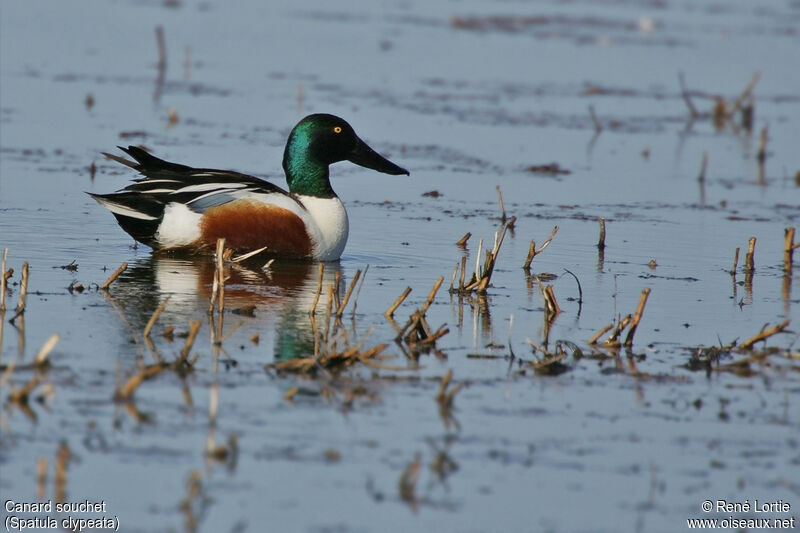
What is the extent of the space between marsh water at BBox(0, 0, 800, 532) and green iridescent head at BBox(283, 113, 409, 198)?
56 cm

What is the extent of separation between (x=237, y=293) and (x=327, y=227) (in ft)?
4.50

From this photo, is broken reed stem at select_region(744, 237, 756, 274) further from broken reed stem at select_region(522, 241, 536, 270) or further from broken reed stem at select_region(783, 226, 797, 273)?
broken reed stem at select_region(522, 241, 536, 270)

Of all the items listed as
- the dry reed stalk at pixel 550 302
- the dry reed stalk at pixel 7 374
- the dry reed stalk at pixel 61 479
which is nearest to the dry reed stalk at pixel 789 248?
the dry reed stalk at pixel 550 302

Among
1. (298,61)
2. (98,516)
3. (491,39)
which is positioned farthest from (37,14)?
(98,516)

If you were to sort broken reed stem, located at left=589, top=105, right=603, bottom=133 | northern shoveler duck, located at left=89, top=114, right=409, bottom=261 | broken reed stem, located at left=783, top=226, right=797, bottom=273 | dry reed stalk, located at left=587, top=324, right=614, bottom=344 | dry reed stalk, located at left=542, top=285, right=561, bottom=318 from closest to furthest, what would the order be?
dry reed stalk, located at left=587, top=324, right=614, bottom=344 < dry reed stalk, located at left=542, top=285, right=561, bottom=318 < northern shoveler duck, located at left=89, top=114, right=409, bottom=261 < broken reed stem, located at left=783, top=226, right=797, bottom=273 < broken reed stem, located at left=589, top=105, right=603, bottom=133

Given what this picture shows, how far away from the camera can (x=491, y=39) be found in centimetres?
2266

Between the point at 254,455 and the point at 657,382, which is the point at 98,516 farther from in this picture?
the point at 657,382

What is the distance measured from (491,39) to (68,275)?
15906 millimetres

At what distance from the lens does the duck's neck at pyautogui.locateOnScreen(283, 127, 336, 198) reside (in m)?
8.98

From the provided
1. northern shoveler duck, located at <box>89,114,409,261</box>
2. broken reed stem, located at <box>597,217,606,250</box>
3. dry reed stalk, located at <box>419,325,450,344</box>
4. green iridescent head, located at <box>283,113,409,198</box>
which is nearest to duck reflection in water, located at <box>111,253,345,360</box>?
northern shoveler duck, located at <box>89,114,409,261</box>

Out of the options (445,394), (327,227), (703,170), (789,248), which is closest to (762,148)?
(703,170)

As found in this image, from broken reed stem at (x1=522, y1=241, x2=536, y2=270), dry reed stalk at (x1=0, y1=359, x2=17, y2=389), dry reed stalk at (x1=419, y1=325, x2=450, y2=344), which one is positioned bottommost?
dry reed stalk at (x1=0, y1=359, x2=17, y2=389)

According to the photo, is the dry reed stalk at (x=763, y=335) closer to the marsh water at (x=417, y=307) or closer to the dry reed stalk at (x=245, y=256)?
the marsh water at (x=417, y=307)

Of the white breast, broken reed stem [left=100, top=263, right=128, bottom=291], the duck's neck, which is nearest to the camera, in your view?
broken reed stem [left=100, top=263, right=128, bottom=291]
